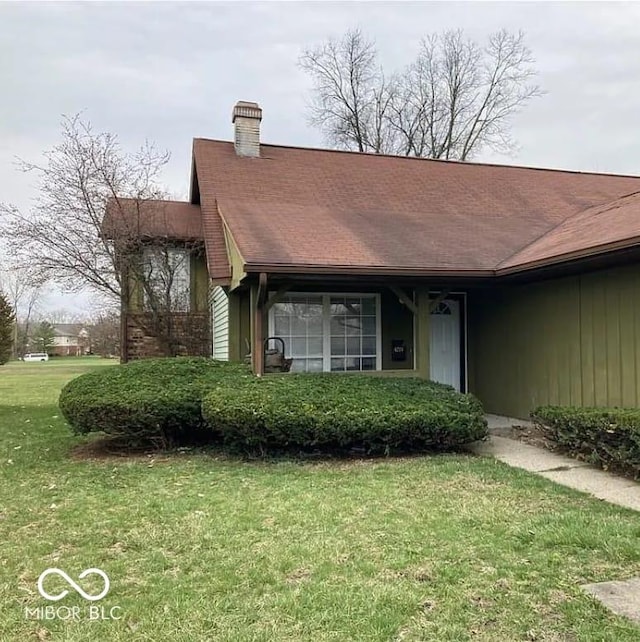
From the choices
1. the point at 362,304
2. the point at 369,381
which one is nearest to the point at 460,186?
the point at 362,304

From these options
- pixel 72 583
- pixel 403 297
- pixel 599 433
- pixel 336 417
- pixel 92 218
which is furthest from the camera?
pixel 92 218

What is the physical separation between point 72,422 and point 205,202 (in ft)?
16.5

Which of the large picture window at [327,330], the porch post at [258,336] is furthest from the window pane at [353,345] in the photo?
the porch post at [258,336]

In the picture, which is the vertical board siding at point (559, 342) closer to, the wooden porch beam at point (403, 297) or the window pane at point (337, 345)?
the wooden porch beam at point (403, 297)

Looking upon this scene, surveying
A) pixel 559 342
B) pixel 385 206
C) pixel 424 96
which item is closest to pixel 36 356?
pixel 424 96

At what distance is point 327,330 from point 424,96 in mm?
20253

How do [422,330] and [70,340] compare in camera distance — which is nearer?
[422,330]

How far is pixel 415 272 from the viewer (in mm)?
8250

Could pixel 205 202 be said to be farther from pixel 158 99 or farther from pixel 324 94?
pixel 324 94

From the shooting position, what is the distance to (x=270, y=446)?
7.04m

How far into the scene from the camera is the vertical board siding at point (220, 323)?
10.3m

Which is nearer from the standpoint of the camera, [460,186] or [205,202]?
[205,202]

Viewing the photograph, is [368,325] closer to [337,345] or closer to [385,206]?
[337,345]

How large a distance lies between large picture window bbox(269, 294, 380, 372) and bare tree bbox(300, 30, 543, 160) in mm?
17548
